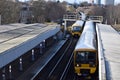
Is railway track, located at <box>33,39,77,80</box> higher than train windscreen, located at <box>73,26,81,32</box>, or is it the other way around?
train windscreen, located at <box>73,26,81,32</box>

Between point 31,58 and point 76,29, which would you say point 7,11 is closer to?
point 76,29

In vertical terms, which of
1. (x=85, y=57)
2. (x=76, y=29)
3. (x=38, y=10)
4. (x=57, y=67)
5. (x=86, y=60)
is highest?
(x=38, y=10)

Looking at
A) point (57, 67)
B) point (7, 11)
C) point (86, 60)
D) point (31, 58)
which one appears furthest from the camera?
point (7, 11)

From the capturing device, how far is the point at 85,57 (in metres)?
19.3

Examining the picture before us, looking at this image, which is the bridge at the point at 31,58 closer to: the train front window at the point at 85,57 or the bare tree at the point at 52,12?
the train front window at the point at 85,57

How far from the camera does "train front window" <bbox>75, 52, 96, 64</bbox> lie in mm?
19117

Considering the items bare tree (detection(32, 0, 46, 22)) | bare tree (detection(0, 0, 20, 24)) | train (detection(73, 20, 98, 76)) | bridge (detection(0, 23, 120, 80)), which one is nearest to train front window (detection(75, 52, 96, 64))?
train (detection(73, 20, 98, 76))

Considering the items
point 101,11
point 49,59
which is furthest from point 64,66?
point 101,11

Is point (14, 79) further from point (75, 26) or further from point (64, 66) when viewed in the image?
point (75, 26)

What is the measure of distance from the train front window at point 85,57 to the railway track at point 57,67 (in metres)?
1.70

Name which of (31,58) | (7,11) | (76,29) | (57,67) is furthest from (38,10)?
(57,67)

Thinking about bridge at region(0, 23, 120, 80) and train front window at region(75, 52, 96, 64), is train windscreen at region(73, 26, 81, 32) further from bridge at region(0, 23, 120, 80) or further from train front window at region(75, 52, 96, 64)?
train front window at region(75, 52, 96, 64)

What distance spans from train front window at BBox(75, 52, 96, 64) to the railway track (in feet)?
5.57

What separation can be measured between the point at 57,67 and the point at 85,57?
475cm
